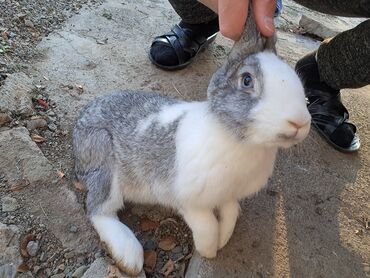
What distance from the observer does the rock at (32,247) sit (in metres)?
1.91

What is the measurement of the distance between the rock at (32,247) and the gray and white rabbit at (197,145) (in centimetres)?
24

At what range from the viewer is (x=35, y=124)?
7.91ft

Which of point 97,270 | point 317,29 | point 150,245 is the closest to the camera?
point 97,270

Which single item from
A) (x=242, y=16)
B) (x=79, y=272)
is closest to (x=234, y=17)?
(x=242, y=16)

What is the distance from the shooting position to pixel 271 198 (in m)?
2.26

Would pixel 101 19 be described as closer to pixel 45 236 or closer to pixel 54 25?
pixel 54 25

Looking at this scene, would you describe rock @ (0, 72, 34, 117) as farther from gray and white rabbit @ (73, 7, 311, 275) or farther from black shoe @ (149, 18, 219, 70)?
black shoe @ (149, 18, 219, 70)

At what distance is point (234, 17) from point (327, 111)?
1.27m

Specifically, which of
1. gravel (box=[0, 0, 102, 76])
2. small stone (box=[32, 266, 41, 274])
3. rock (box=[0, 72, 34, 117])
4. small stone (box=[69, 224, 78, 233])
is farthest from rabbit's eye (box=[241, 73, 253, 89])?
gravel (box=[0, 0, 102, 76])

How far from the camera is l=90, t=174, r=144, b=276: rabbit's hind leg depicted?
188 cm

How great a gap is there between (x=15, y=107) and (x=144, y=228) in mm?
904

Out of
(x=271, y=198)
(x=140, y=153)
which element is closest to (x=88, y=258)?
(x=140, y=153)

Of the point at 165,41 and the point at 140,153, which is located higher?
the point at 140,153

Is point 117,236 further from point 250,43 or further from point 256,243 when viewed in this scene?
point 250,43
